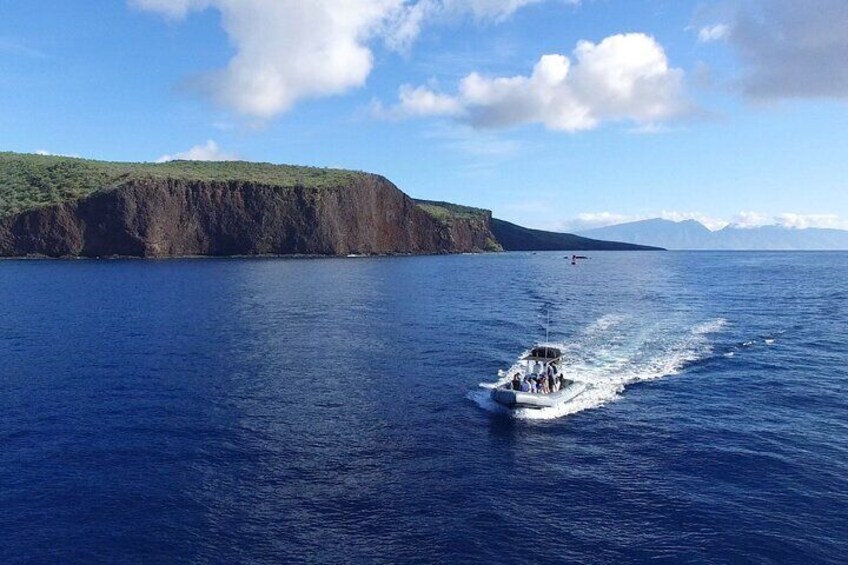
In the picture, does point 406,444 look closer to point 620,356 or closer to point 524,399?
point 524,399

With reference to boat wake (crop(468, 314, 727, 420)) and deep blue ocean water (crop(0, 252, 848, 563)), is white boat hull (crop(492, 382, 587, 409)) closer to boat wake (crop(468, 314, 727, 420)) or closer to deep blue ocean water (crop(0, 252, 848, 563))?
boat wake (crop(468, 314, 727, 420))

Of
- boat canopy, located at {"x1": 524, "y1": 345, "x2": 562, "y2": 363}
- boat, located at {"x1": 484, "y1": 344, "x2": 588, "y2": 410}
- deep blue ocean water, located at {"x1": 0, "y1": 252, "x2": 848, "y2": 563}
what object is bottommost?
deep blue ocean water, located at {"x1": 0, "y1": 252, "x2": 848, "y2": 563}

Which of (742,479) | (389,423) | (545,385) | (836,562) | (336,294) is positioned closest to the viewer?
(836,562)

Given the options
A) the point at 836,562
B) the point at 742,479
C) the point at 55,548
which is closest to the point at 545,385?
the point at 742,479

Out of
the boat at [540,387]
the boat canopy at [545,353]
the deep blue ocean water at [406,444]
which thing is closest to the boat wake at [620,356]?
the deep blue ocean water at [406,444]

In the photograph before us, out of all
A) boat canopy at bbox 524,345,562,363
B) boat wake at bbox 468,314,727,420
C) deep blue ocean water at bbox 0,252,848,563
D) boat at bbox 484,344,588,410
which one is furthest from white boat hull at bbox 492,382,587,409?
boat canopy at bbox 524,345,562,363

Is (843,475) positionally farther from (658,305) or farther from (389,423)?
(658,305)

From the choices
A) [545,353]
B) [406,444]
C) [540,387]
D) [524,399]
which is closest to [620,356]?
[545,353]
